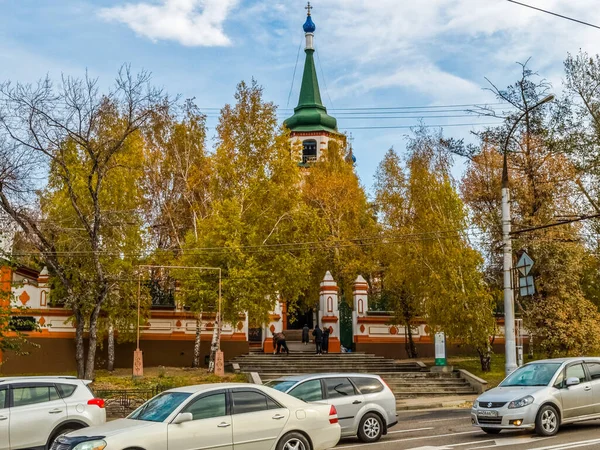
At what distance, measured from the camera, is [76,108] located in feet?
84.1

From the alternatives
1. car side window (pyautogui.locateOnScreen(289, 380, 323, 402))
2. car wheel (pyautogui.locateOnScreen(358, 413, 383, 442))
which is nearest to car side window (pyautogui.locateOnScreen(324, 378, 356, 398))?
car side window (pyautogui.locateOnScreen(289, 380, 323, 402))

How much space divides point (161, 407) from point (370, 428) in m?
5.75

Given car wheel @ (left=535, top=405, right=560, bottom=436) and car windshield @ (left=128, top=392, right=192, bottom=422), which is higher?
car windshield @ (left=128, top=392, right=192, bottom=422)

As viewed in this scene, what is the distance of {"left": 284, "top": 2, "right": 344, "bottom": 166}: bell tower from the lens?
58.2 metres

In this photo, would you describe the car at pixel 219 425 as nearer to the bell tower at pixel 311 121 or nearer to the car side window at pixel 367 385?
the car side window at pixel 367 385

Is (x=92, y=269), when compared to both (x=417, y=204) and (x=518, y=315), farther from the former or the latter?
(x=518, y=315)

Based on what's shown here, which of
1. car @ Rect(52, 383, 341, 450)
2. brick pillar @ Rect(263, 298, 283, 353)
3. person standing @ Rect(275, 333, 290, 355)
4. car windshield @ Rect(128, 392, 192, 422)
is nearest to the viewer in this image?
car @ Rect(52, 383, 341, 450)

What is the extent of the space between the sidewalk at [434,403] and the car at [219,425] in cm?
1268

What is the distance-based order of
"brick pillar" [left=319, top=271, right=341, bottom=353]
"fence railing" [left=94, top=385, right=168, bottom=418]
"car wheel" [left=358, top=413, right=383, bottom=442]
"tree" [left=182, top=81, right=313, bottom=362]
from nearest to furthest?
"car wheel" [left=358, top=413, right=383, bottom=442], "fence railing" [left=94, top=385, right=168, bottom=418], "tree" [left=182, top=81, right=313, bottom=362], "brick pillar" [left=319, top=271, right=341, bottom=353]

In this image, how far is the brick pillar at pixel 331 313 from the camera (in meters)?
34.8

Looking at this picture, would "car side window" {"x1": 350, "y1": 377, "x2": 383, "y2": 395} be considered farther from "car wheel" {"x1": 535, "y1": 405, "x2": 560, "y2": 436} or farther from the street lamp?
the street lamp

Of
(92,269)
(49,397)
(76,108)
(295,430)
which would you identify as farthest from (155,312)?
(295,430)

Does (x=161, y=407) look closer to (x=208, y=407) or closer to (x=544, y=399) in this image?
(x=208, y=407)

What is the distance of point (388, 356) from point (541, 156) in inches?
481
